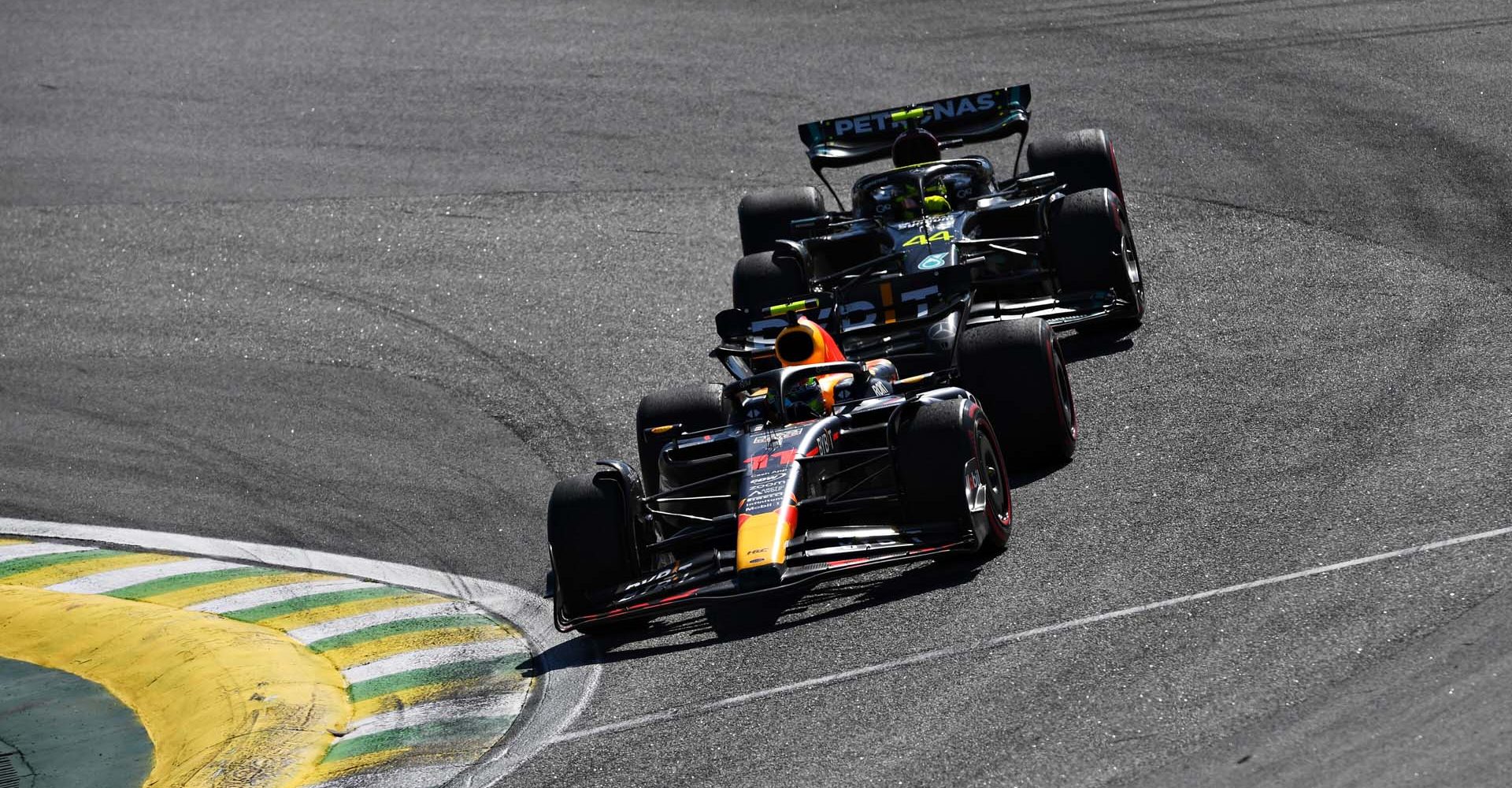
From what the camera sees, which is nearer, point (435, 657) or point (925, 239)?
point (435, 657)

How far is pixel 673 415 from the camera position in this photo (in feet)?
35.8

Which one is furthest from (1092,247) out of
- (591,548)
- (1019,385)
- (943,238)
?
(591,548)

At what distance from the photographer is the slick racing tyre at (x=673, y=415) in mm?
10805

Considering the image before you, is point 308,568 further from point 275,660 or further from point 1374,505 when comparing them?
point 1374,505

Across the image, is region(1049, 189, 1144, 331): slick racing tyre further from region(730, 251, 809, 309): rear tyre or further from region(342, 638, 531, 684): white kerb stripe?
region(342, 638, 531, 684): white kerb stripe

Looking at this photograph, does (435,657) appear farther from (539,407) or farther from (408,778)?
(539,407)

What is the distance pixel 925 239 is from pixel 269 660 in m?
5.49

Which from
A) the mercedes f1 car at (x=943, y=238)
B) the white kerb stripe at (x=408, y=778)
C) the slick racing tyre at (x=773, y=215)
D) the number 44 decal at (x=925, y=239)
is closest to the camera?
the white kerb stripe at (x=408, y=778)

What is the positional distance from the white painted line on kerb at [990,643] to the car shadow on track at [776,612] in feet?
2.65

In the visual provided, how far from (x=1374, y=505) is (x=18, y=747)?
268 inches

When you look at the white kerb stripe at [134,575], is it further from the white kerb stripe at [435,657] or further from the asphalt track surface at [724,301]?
the white kerb stripe at [435,657]

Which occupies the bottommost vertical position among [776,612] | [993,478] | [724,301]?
[776,612]

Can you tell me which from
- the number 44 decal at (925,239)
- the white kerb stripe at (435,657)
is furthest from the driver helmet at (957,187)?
the white kerb stripe at (435,657)

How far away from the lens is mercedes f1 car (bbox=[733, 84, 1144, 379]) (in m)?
11.6
